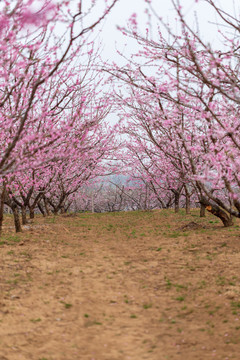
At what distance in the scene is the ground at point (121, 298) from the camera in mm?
5453

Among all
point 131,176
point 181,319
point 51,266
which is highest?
point 131,176

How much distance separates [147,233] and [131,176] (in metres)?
17.3

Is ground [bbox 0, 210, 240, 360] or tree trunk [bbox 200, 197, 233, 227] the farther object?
tree trunk [bbox 200, 197, 233, 227]

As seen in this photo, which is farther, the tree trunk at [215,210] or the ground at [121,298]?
the tree trunk at [215,210]

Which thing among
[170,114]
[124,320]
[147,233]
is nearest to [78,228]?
[147,233]

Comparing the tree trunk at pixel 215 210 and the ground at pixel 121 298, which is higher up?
the tree trunk at pixel 215 210

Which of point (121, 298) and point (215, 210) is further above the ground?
point (215, 210)

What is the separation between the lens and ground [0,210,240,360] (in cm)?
545

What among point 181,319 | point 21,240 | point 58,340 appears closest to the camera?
point 58,340

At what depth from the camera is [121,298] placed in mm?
7387

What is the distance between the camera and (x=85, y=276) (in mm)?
8680

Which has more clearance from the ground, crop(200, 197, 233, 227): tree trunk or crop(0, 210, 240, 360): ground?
crop(200, 197, 233, 227): tree trunk

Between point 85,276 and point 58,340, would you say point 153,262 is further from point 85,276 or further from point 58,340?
point 58,340

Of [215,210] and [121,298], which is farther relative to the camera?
[215,210]
